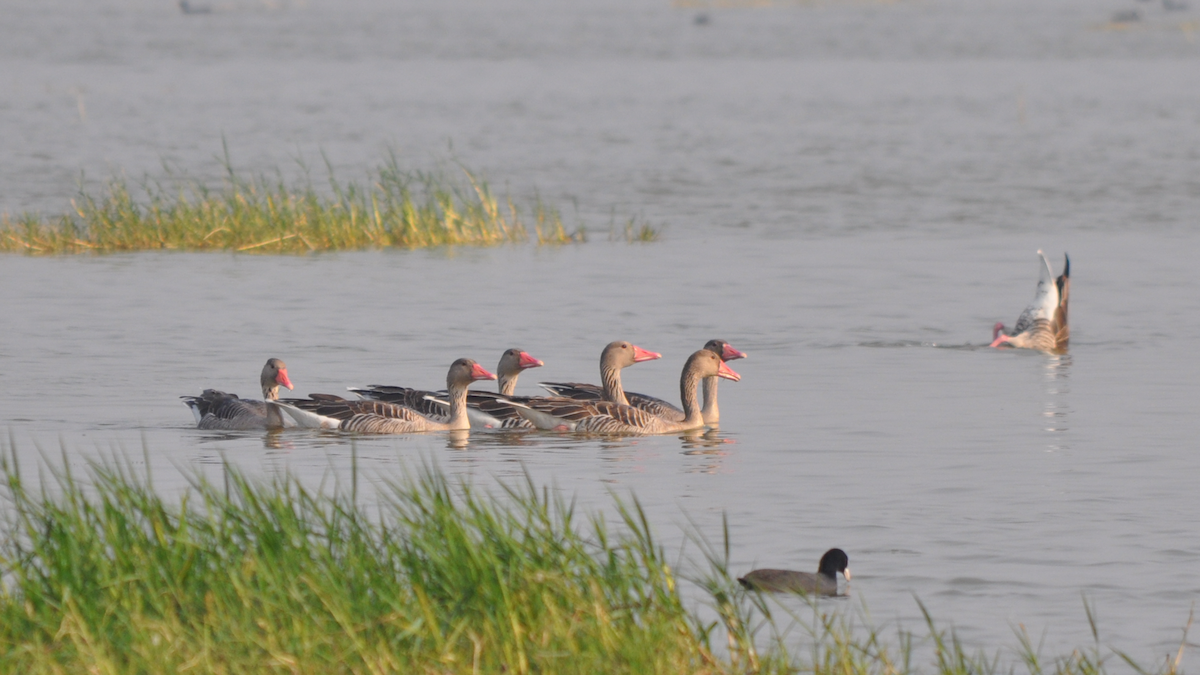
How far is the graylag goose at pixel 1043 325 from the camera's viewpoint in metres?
18.5

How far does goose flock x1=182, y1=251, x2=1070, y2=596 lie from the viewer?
45.3 ft

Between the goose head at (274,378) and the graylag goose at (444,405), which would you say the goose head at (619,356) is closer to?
the graylag goose at (444,405)

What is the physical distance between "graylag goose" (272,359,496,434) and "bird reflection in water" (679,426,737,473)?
1.63 metres

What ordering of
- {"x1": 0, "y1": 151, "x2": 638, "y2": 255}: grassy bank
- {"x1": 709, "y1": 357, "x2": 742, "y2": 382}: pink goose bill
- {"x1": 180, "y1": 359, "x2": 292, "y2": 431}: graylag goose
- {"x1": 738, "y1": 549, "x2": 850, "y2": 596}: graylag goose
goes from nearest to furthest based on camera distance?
{"x1": 738, "y1": 549, "x2": 850, "y2": 596}: graylag goose < {"x1": 180, "y1": 359, "x2": 292, "y2": 431}: graylag goose < {"x1": 709, "y1": 357, "x2": 742, "y2": 382}: pink goose bill < {"x1": 0, "y1": 151, "x2": 638, "y2": 255}: grassy bank

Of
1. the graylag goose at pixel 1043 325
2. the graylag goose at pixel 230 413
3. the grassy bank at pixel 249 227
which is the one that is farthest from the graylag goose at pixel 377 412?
the grassy bank at pixel 249 227

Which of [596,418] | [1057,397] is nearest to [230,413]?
[596,418]

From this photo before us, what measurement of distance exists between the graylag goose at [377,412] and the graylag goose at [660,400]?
802 millimetres

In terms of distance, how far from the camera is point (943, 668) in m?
7.01

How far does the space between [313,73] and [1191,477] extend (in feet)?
211

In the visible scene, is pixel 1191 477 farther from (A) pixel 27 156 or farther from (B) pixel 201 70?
(B) pixel 201 70

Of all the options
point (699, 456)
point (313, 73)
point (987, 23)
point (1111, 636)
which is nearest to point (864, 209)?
point (699, 456)

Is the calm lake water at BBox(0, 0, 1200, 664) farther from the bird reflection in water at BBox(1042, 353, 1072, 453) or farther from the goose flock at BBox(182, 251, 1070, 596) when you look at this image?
the goose flock at BBox(182, 251, 1070, 596)

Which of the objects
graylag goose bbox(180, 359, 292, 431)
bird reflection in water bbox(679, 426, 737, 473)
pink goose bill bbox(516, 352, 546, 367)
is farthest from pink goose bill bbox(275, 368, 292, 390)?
bird reflection in water bbox(679, 426, 737, 473)

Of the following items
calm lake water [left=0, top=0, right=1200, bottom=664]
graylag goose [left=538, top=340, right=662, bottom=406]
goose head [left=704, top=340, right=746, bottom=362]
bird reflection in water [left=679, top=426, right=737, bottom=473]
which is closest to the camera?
calm lake water [left=0, top=0, right=1200, bottom=664]
